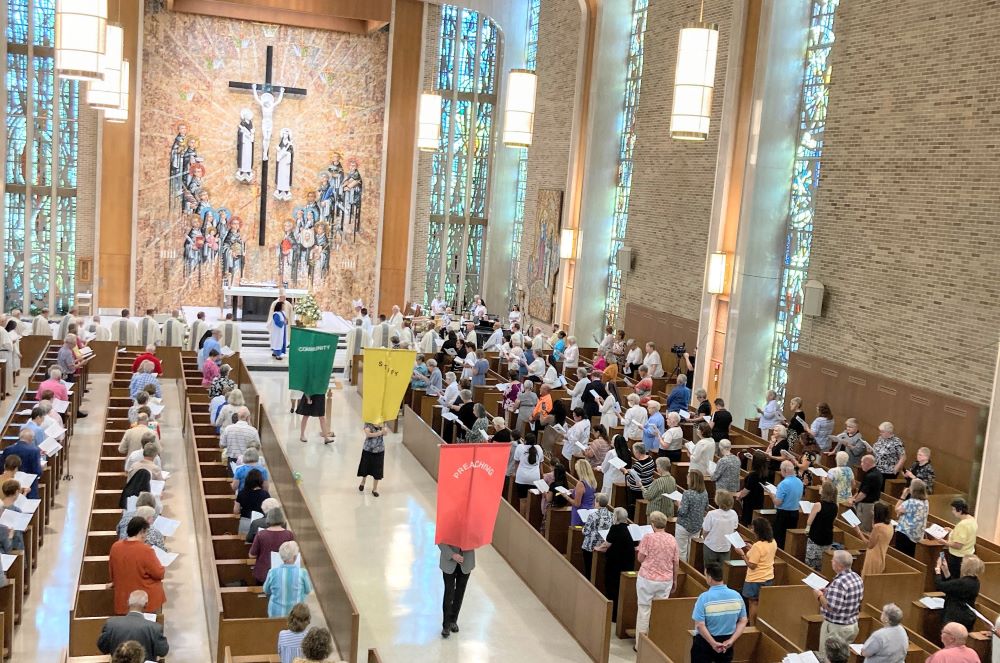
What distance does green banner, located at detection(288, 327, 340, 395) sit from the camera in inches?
605

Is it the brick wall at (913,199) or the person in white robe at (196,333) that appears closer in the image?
the brick wall at (913,199)

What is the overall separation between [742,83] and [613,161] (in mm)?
6488

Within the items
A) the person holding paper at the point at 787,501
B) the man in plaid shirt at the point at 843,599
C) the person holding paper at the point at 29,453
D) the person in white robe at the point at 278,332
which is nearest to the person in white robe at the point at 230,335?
the person in white robe at the point at 278,332

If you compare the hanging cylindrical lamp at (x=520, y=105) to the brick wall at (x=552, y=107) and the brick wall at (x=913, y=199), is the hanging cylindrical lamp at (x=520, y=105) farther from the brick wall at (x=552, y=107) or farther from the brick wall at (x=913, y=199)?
the brick wall at (x=552, y=107)

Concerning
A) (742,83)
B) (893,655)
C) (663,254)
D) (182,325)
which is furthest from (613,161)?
(893,655)

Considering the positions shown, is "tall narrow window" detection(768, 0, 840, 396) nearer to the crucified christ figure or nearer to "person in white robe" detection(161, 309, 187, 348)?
"person in white robe" detection(161, 309, 187, 348)

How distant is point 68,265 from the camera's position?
85.0 ft

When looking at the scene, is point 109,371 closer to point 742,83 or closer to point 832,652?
point 742,83

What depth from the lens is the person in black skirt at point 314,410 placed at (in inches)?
634

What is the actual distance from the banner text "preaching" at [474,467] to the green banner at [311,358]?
6287mm

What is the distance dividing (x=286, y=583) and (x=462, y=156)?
22716 millimetres

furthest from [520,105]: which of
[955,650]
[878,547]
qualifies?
[955,650]

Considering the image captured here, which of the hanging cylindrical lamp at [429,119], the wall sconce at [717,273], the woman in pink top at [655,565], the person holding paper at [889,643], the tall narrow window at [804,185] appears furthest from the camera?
the hanging cylindrical lamp at [429,119]

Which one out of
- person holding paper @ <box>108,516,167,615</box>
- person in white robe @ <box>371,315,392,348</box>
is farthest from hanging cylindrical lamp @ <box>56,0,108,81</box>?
person in white robe @ <box>371,315,392,348</box>
